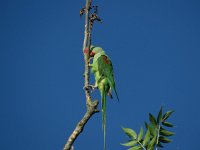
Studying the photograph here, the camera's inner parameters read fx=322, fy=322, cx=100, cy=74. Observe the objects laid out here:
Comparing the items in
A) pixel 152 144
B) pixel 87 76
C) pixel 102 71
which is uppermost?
pixel 102 71

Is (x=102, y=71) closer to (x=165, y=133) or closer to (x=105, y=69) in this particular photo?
(x=105, y=69)

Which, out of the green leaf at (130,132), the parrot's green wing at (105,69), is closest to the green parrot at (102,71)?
the parrot's green wing at (105,69)

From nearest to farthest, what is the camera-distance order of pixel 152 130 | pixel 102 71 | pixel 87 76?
1. pixel 87 76
2. pixel 152 130
3. pixel 102 71

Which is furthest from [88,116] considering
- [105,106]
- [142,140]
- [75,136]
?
[142,140]

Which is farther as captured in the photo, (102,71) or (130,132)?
(102,71)

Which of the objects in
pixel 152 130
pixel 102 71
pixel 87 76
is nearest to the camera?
pixel 87 76

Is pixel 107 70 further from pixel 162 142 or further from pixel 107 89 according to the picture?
pixel 162 142

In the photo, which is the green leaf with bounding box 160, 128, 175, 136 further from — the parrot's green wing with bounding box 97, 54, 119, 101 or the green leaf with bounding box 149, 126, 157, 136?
the parrot's green wing with bounding box 97, 54, 119, 101

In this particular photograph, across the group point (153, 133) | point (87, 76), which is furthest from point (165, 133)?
point (87, 76)

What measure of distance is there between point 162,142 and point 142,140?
78 millimetres

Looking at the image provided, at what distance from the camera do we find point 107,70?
4.41ft

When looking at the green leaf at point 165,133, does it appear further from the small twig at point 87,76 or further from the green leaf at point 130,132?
the small twig at point 87,76

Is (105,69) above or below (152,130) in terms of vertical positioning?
above

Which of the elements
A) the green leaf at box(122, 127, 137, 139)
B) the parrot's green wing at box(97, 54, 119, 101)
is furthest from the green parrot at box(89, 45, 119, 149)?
the green leaf at box(122, 127, 137, 139)
